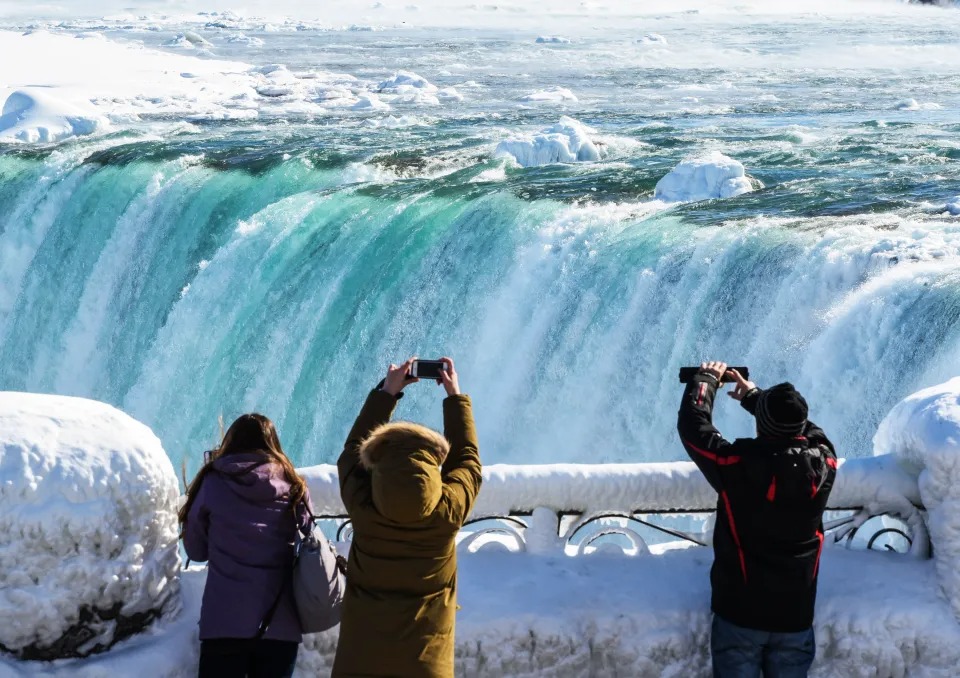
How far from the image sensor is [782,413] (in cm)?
354

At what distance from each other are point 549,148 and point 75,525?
12.6 metres

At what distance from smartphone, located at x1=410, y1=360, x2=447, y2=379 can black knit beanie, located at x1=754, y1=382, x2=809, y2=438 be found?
0.93 m

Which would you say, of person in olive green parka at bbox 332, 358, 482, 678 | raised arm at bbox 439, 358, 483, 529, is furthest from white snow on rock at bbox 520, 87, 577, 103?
person in olive green parka at bbox 332, 358, 482, 678

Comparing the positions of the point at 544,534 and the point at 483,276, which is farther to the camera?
the point at 483,276

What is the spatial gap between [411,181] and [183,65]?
27.4 meters

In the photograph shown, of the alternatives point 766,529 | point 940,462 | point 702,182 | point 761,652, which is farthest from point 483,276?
point 766,529

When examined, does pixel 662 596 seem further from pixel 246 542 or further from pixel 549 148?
pixel 549 148

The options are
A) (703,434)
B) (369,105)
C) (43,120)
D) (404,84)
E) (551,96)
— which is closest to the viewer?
(703,434)

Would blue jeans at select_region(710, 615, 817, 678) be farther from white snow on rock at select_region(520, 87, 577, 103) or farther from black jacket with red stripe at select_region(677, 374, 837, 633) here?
white snow on rock at select_region(520, 87, 577, 103)

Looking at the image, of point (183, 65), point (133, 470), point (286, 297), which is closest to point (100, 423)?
point (133, 470)

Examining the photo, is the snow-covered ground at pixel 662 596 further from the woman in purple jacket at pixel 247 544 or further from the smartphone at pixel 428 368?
the smartphone at pixel 428 368

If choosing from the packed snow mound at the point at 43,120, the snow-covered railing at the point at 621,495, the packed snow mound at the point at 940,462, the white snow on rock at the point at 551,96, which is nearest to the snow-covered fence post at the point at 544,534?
the snow-covered railing at the point at 621,495

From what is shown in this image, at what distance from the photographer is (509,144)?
1590cm

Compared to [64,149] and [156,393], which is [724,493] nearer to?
[156,393]
